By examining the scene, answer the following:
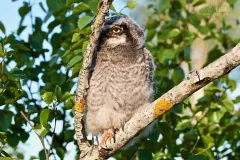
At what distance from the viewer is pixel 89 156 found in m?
2.84

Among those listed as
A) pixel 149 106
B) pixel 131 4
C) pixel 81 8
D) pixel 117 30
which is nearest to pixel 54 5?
pixel 81 8

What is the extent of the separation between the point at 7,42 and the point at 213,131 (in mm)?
1638

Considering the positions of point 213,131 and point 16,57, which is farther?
point 213,131

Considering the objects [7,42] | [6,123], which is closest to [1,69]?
[7,42]

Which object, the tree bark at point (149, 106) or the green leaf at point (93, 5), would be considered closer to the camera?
the tree bark at point (149, 106)

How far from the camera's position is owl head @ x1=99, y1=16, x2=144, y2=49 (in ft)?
11.0

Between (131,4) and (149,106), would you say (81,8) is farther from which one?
(149,106)

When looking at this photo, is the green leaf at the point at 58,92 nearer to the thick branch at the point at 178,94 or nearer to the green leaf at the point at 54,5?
the thick branch at the point at 178,94

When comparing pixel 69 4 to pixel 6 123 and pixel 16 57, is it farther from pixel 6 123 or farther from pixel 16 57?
pixel 6 123

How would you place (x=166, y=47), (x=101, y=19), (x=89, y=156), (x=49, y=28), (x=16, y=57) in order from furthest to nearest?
(x=166, y=47) < (x=49, y=28) < (x=16, y=57) < (x=89, y=156) < (x=101, y=19)

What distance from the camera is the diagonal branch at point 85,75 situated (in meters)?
2.51

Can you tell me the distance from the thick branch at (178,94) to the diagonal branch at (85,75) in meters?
0.09

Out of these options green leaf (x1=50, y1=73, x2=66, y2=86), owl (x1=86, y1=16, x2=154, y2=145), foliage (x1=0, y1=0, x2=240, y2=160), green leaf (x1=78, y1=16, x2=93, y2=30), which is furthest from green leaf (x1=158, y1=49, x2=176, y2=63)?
green leaf (x1=78, y1=16, x2=93, y2=30)

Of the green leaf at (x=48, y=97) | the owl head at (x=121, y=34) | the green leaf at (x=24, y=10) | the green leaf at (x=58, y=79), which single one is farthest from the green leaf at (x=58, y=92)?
the green leaf at (x=24, y=10)
